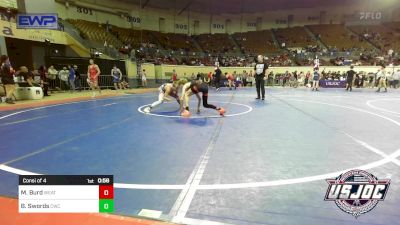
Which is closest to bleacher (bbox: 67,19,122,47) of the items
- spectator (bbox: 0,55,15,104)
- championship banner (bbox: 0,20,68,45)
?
championship banner (bbox: 0,20,68,45)

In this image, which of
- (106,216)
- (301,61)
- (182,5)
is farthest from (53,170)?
(182,5)

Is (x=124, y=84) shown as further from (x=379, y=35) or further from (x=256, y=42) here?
(x=379, y=35)

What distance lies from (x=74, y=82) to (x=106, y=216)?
1746 cm

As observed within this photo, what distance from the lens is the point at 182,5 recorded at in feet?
120

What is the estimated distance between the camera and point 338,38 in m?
36.6

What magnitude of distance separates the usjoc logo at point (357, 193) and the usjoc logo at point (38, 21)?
1589 cm

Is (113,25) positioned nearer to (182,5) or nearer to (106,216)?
(182,5)

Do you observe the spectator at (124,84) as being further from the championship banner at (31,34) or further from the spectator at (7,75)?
the spectator at (7,75)

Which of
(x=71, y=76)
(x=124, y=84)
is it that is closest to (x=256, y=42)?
(x=124, y=84)

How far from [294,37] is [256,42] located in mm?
5368

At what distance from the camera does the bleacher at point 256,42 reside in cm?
3662

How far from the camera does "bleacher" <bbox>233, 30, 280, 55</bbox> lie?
120 ft

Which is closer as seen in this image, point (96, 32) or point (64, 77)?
point (64, 77)
